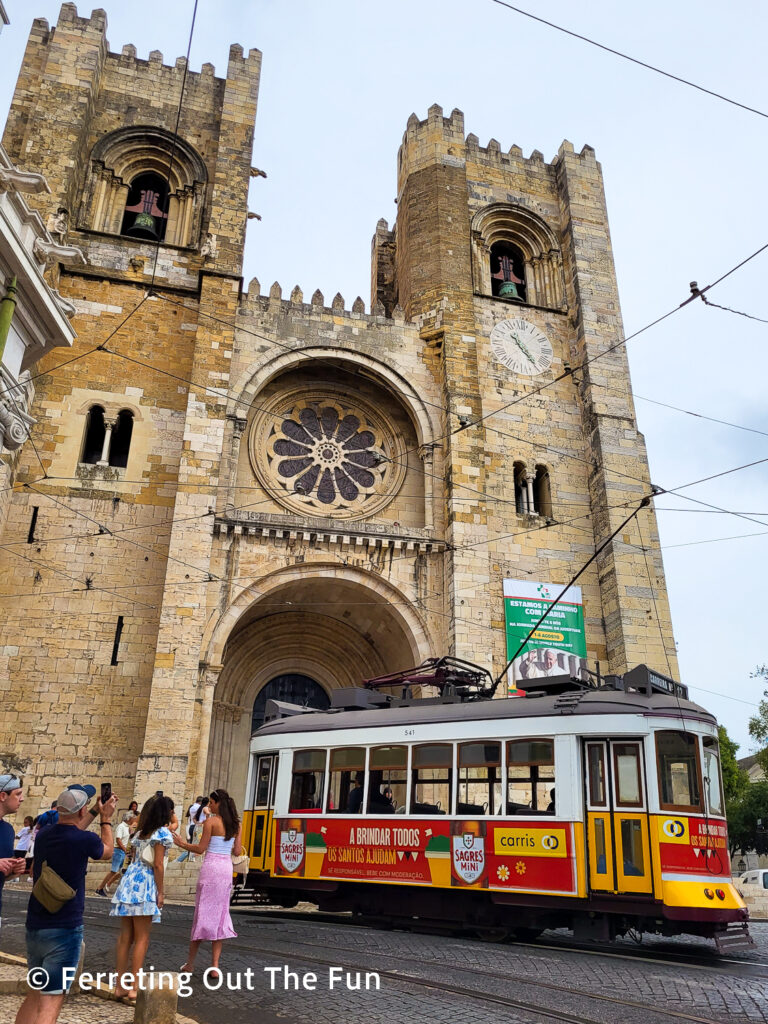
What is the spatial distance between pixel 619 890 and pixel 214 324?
13.2m

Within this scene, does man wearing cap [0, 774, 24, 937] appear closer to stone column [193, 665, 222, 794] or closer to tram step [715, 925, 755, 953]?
tram step [715, 925, 755, 953]

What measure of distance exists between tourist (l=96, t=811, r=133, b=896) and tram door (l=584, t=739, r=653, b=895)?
623cm

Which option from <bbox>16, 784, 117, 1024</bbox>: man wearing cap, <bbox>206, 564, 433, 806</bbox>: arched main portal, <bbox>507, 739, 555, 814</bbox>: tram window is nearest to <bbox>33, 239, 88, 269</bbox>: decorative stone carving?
<bbox>16, 784, 117, 1024</bbox>: man wearing cap

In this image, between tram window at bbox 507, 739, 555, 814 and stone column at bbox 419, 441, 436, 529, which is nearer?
tram window at bbox 507, 739, 555, 814

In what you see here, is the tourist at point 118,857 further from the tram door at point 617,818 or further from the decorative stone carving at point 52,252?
the decorative stone carving at point 52,252

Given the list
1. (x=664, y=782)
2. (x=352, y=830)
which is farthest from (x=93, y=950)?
(x=664, y=782)

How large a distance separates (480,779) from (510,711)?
80cm

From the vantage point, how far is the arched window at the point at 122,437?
16.0 metres

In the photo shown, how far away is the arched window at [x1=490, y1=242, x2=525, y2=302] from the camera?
20.7m

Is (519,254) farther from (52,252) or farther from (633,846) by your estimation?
(633,846)

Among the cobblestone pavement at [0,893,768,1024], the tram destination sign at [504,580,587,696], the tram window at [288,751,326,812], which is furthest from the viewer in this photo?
the tram destination sign at [504,580,587,696]

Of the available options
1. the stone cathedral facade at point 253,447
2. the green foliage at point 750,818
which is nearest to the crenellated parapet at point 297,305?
the stone cathedral facade at point 253,447

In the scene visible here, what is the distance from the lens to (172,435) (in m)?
16.1

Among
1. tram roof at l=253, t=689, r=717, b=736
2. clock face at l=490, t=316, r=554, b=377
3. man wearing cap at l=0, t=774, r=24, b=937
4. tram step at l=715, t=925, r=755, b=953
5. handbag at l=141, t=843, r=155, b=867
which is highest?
clock face at l=490, t=316, r=554, b=377
